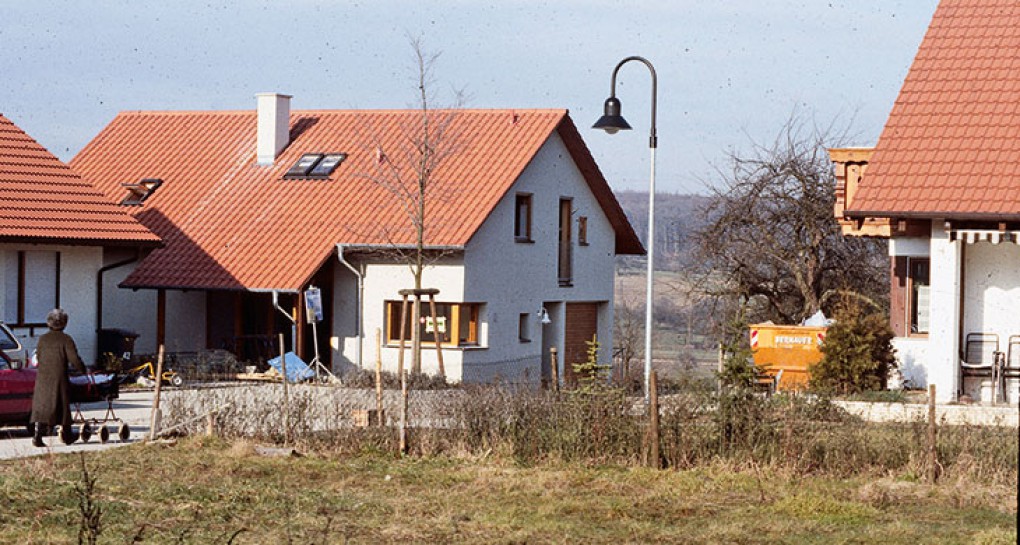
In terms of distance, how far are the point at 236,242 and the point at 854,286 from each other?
14.5m

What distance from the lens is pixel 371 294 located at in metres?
33.2

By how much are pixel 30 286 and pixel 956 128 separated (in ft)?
55.0

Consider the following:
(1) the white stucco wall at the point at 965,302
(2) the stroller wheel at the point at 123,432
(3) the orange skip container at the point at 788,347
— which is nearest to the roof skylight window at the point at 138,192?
(3) the orange skip container at the point at 788,347

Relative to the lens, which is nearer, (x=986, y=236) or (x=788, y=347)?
(x=986, y=236)

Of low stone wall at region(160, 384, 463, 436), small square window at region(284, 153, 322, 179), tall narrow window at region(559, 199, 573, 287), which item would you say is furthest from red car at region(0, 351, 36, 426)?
tall narrow window at region(559, 199, 573, 287)

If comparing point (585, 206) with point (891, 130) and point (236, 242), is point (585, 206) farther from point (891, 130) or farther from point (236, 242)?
point (891, 130)

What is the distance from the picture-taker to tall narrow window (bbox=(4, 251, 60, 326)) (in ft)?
94.6

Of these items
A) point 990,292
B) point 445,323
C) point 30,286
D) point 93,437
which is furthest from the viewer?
point 445,323

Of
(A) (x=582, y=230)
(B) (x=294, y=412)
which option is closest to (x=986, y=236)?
(B) (x=294, y=412)

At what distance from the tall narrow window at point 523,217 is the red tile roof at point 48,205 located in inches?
332

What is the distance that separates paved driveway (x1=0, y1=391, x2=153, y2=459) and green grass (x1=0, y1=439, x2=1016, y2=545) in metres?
1.11

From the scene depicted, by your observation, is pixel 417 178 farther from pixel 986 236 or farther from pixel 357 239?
pixel 986 236

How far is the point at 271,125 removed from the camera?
3719 cm

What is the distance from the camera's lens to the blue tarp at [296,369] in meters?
30.5
